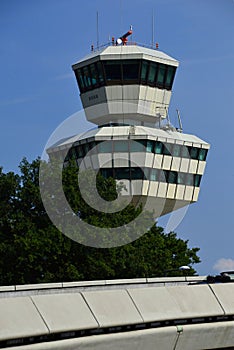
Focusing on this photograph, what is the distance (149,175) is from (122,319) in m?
76.0

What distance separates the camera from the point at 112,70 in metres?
90.6

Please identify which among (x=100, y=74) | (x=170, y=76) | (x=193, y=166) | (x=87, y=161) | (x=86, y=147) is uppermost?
(x=100, y=74)

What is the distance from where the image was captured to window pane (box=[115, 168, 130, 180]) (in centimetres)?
8769

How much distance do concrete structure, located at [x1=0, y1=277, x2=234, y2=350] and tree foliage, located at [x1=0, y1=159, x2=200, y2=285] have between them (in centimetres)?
4304

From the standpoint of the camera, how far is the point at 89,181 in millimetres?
65000

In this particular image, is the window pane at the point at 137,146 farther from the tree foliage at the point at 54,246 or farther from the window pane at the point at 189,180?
the tree foliage at the point at 54,246

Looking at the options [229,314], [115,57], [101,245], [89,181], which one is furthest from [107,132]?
[229,314]

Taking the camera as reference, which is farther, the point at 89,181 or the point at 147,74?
the point at 147,74

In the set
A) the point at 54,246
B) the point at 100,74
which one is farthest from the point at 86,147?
the point at 54,246

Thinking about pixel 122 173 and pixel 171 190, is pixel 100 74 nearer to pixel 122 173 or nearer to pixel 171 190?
pixel 122 173

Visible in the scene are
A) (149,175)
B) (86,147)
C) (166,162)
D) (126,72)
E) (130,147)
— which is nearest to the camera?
(130,147)

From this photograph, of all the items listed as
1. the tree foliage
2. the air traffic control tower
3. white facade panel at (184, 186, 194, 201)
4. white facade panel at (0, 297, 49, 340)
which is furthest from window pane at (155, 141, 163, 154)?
white facade panel at (0, 297, 49, 340)

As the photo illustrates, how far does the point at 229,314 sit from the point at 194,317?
1.09 meters

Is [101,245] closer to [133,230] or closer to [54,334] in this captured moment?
[133,230]
